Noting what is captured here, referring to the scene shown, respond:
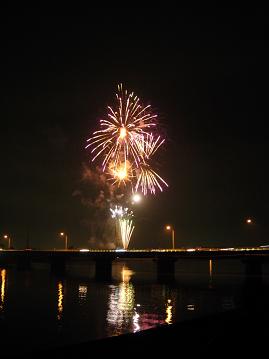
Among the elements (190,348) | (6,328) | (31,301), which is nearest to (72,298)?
(31,301)

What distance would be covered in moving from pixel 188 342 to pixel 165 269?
8354cm

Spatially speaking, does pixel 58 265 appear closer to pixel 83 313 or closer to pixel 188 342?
pixel 83 313

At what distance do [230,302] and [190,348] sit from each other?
32.8 m

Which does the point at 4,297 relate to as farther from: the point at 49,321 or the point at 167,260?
the point at 167,260

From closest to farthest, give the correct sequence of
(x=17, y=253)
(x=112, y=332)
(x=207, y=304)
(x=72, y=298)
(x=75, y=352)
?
(x=75, y=352) < (x=112, y=332) < (x=207, y=304) < (x=72, y=298) < (x=17, y=253)

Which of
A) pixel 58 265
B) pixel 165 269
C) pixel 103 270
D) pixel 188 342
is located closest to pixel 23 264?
pixel 58 265

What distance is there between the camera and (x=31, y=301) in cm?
5222

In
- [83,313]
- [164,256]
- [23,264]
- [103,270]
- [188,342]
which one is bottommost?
[83,313]

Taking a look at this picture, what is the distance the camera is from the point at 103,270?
346ft

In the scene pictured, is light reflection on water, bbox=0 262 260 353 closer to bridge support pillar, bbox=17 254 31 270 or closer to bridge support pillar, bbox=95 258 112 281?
bridge support pillar, bbox=95 258 112 281

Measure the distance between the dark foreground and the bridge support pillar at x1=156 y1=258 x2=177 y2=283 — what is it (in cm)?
7535

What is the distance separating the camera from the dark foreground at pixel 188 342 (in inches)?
707

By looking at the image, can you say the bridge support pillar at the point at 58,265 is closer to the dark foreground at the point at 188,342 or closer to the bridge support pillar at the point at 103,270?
the bridge support pillar at the point at 103,270

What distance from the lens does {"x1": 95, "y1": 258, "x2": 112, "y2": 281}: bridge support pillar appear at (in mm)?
102725
